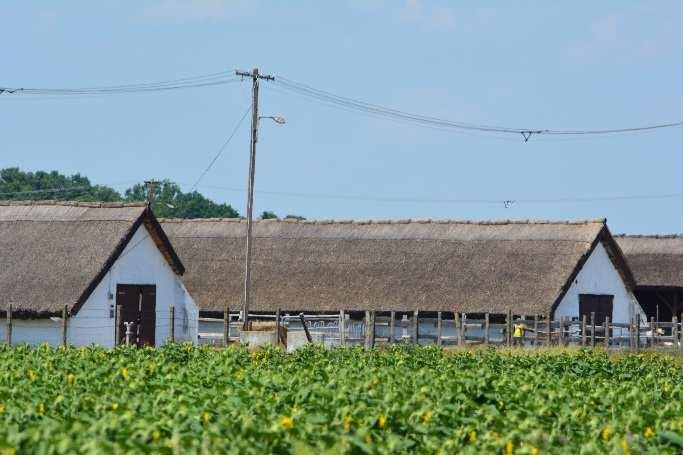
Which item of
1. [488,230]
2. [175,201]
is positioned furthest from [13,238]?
[175,201]

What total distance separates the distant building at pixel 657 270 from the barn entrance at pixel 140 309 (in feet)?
73.7

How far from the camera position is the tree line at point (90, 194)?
110000 millimetres

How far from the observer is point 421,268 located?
46812 millimetres

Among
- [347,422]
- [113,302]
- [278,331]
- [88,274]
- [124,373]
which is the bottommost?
[347,422]

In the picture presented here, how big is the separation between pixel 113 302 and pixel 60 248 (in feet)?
7.57

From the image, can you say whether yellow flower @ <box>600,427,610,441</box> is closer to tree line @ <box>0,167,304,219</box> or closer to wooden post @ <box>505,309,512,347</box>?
wooden post @ <box>505,309,512,347</box>

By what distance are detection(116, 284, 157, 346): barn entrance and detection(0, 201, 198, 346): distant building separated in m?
0.03

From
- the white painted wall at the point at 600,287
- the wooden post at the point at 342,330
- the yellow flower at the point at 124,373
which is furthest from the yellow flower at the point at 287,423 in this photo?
the white painted wall at the point at 600,287

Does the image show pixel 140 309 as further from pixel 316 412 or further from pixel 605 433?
pixel 605 433

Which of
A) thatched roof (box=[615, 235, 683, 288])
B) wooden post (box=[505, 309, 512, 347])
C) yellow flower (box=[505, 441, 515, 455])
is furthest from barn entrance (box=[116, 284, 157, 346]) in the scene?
yellow flower (box=[505, 441, 515, 455])

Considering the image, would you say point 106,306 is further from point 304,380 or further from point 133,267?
point 304,380

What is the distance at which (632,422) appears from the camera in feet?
44.3

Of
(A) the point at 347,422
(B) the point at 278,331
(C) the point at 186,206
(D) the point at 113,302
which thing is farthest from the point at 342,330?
(C) the point at 186,206

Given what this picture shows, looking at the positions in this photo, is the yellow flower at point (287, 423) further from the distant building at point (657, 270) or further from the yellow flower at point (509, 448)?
the distant building at point (657, 270)
